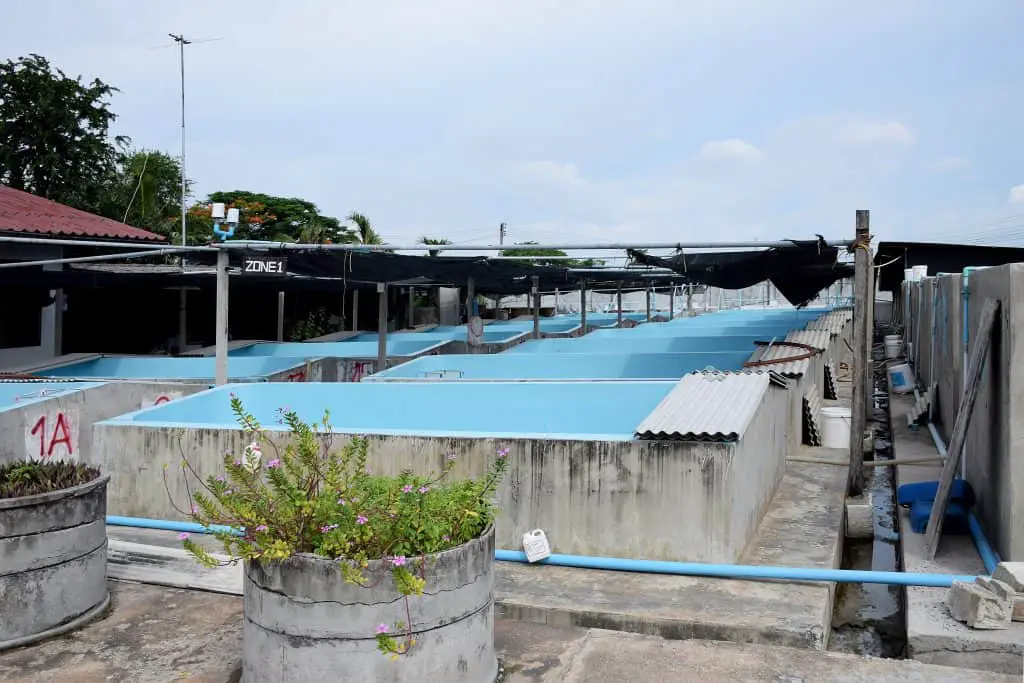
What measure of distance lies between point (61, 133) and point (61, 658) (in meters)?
28.6

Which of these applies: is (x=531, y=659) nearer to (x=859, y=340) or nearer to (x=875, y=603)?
(x=875, y=603)

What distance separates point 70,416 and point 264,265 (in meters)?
3.01

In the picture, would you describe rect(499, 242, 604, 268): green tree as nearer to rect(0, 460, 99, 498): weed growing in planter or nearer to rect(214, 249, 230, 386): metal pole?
rect(214, 249, 230, 386): metal pole

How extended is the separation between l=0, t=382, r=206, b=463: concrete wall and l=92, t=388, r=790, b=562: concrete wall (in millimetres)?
2924

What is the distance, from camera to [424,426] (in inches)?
430

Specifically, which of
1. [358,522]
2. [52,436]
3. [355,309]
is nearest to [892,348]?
[355,309]

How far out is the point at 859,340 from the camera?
7895 mm

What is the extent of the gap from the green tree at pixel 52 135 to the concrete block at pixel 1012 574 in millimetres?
28600

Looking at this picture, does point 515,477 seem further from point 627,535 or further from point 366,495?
point 366,495

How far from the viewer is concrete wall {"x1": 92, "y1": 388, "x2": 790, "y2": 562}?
6062 mm

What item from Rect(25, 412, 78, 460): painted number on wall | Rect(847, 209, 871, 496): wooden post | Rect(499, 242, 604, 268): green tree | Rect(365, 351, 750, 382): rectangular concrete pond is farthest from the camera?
Rect(365, 351, 750, 382): rectangular concrete pond

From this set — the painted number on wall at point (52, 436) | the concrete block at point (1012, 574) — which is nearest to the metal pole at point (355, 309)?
the painted number on wall at point (52, 436)

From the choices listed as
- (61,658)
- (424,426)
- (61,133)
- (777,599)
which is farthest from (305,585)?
(61,133)

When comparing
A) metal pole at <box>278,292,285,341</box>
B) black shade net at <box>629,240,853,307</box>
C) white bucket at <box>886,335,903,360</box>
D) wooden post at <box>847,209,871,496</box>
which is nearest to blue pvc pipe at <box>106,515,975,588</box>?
wooden post at <box>847,209,871,496</box>
